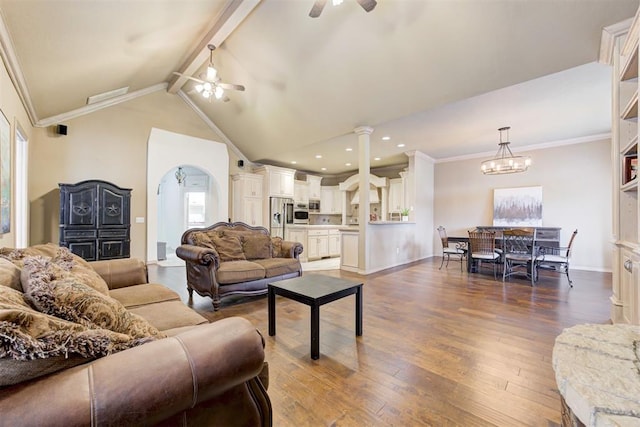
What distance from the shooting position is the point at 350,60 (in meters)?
4.01

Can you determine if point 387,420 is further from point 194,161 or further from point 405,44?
point 194,161

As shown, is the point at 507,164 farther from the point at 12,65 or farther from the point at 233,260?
the point at 12,65

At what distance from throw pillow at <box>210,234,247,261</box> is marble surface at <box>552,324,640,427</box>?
11.4ft

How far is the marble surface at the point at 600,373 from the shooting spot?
630 mm

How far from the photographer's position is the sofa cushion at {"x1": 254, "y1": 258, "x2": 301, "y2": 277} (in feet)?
12.0

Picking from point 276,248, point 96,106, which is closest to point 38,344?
point 276,248

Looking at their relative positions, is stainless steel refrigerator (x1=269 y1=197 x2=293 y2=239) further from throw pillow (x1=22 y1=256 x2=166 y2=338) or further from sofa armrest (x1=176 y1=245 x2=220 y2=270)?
throw pillow (x1=22 y1=256 x2=166 y2=338)

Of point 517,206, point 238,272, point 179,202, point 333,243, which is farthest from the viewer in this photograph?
point 179,202

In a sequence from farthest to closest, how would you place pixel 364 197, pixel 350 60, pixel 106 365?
pixel 364 197 < pixel 350 60 < pixel 106 365

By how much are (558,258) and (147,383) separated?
6.00 metres

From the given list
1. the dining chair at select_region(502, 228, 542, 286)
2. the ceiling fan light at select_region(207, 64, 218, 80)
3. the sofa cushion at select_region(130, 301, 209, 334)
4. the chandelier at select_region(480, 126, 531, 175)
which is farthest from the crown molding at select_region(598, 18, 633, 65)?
the ceiling fan light at select_region(207, 64, 218, 80)

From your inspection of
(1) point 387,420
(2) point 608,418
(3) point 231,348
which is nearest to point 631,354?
(2) point 608,418

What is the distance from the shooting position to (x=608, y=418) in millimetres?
613

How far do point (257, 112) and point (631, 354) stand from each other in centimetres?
625
